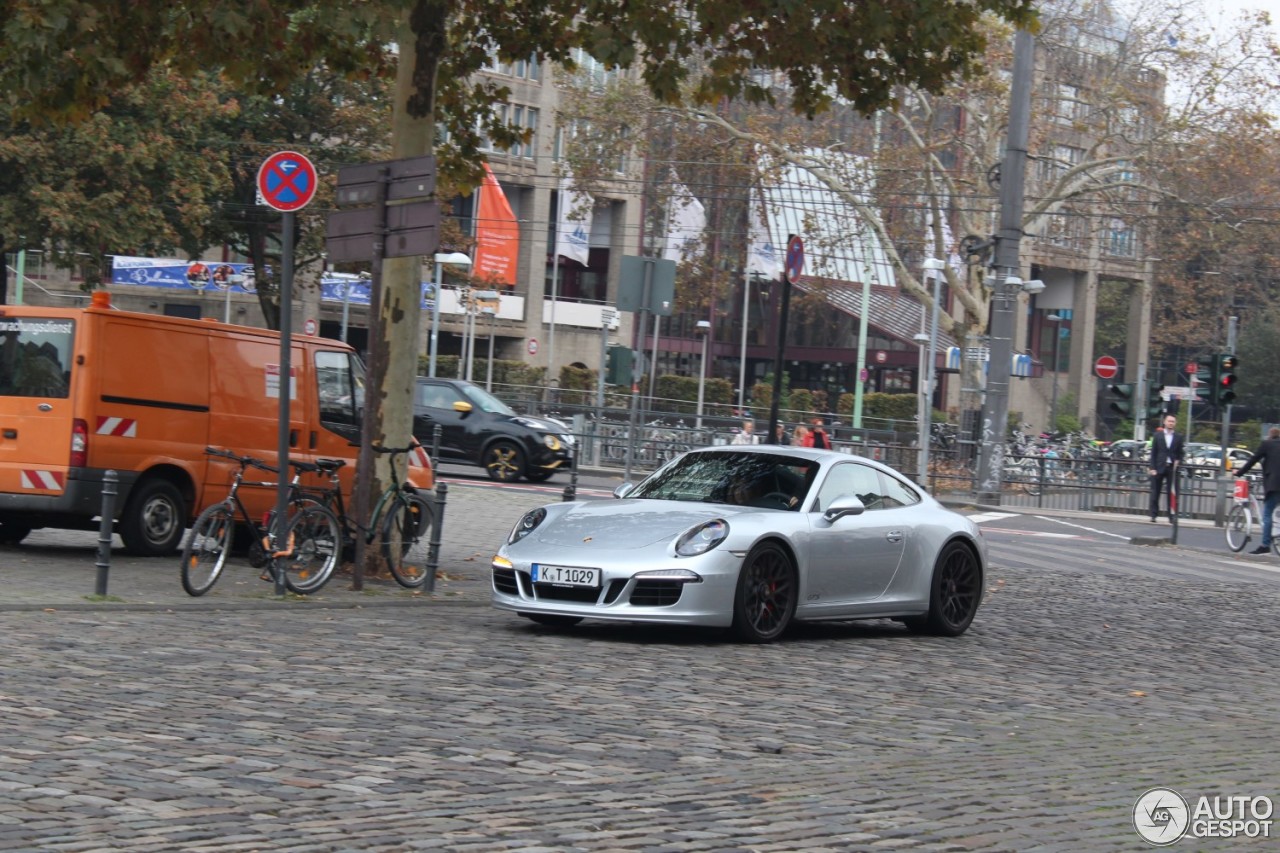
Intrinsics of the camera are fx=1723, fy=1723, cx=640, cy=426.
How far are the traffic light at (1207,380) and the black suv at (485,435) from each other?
11443 mm

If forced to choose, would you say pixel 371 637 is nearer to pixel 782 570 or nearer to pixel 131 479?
pixel 782 570

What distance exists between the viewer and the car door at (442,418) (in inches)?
1238

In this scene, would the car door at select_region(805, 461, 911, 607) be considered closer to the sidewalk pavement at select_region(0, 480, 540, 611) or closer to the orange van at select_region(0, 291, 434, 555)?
the sidewalk pavement at select_region(0, 480, 540, 611)

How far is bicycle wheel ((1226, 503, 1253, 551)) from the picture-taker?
2586 centimetres

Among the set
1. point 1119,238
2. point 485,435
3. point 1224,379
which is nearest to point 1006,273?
point 1224,379

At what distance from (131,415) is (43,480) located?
88 cm

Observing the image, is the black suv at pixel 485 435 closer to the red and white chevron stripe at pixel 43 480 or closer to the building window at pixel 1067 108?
the building window at pixel 1067 108

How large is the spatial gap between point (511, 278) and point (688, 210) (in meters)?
7.80

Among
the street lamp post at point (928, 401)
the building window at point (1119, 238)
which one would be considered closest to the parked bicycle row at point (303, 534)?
the street lamp post at point (928, 401)

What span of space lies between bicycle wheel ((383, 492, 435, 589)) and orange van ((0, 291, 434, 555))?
120cm

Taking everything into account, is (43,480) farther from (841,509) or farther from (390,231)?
(841,509)

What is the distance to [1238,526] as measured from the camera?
2623 centimetres

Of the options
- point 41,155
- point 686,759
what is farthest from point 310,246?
point 686,759
